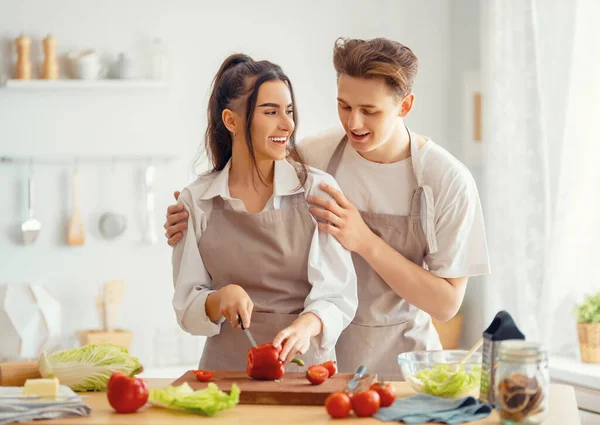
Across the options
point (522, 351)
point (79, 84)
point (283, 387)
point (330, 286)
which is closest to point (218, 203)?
point (330, 286)

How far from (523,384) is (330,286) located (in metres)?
0.63

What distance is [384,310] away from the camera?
2.45 metres

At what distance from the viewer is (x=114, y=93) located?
171 inches

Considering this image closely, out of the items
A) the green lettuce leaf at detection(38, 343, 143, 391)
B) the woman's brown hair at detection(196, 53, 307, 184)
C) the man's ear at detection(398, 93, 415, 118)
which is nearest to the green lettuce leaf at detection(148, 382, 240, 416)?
the green lettuce leaf at detection(38, 343, 143, 391)

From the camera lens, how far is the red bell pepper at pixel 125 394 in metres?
1.75

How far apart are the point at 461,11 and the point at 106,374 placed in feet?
10.3

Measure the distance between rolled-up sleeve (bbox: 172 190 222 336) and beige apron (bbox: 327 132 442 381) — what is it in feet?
1.33

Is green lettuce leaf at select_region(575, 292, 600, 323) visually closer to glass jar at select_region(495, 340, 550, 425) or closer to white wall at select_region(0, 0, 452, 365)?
white wall at select_region(0, 0, 452, 365)

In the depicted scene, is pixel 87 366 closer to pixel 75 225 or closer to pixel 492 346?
pixel 492 346

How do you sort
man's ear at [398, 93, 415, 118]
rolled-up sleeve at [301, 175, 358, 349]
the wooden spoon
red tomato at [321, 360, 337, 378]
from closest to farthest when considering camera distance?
red tomato at [321, 360, 337, 378]
rolled-up sleeve at [301, 175, 358, 349]
man's ear at [398, 93, 415, 118]
the wooden spoon

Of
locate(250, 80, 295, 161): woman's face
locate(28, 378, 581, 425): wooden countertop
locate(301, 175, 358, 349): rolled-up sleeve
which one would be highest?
locate(250, 80, 295, 161): woman's face

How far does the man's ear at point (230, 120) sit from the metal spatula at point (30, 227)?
2157 mm

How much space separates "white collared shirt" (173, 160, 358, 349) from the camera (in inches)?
84.8

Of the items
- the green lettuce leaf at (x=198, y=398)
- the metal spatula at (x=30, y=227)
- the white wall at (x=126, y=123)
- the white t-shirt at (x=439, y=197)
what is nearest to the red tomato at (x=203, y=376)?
the green lettuce leaf at (x=198, y=398)
